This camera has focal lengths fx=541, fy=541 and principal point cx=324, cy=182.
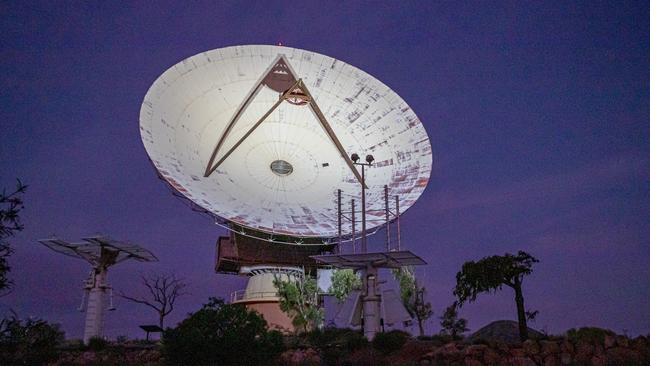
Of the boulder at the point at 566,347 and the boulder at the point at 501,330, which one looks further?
the boulder at the point at 501,330

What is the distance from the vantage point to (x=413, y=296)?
56.8 m

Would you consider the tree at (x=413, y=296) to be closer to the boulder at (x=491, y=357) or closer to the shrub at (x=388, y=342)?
the shrub at (x=388, y=342)

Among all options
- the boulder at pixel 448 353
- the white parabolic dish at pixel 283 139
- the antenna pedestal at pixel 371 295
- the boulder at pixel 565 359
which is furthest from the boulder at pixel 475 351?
the white parabolic dish at pixel 283 139

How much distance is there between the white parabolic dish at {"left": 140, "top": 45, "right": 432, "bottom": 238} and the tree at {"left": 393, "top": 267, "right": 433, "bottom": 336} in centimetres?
1062

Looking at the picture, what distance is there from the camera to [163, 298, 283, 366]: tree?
57.9 feet

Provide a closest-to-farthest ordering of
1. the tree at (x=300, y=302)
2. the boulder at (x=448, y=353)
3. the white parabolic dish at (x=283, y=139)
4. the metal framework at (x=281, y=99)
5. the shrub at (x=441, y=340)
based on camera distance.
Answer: the boulder at (x=448, y=353)
the shrub at (x=441, y=340)
the metal framework at (x=281, y=99)
the white parabolic dish at (x=283, y=139)
the tree at (x=300, y=302)

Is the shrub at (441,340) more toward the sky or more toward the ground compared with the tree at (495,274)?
more toward the ground

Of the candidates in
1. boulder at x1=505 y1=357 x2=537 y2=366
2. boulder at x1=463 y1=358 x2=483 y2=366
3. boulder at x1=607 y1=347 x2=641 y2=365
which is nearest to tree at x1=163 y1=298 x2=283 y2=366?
boulder at x1=463 y1=358 x2=483 y2=366

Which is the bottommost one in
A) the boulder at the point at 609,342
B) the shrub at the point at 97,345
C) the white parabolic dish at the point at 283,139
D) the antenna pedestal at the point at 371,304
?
the shrub at the point at 97,345

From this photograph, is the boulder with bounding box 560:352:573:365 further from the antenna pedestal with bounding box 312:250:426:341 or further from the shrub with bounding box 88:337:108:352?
the shrub with bounding box 88:337:108:352

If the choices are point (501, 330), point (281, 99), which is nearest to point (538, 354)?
point (501, 330)

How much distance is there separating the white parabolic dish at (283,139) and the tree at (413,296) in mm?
10624

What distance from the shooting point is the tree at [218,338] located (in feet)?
57.9

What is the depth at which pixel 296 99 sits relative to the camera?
149ft
